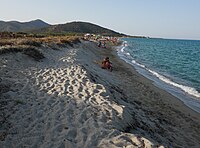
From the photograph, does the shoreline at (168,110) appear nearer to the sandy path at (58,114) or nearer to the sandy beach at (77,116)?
the sandy beach at (77,116)

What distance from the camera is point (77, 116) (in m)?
6.69

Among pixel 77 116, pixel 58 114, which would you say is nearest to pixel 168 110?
pixel 77 116

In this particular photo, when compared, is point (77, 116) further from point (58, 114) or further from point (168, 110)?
point (168, 110)

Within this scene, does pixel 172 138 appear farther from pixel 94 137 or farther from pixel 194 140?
pixel 94 137

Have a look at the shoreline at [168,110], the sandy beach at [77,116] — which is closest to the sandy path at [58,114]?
the sandy beach at [77,116]

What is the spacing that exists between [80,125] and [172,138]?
301 centimetres

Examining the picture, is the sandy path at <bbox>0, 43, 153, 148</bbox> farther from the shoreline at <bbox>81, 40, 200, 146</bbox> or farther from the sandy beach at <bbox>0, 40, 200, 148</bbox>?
the shoreline at <bbox>81, 40, 200, 146</bbox>

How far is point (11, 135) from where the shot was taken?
5613mm

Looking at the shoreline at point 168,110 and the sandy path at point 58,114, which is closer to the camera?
the sandy path at point 58,114

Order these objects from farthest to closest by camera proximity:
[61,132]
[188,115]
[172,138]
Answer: [188,115]
[172,138]
[61,132]

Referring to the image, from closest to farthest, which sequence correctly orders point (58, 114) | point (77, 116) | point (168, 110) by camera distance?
point (77, 116) → point (58, 114) → point (168, 110)

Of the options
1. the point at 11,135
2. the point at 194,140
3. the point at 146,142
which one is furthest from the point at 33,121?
the point at 194,140

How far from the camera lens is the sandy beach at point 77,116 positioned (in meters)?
5.54

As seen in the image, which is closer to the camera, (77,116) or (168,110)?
(77,116)
